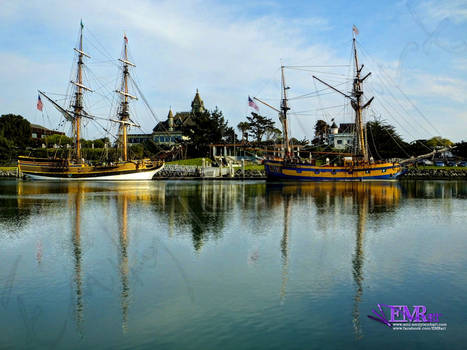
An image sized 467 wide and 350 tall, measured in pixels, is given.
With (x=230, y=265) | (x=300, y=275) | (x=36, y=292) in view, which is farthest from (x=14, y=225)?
(x=300, y=275)

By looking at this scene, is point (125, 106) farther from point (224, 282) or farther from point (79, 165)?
point (224, 282)

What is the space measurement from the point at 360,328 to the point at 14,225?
21.9 metres

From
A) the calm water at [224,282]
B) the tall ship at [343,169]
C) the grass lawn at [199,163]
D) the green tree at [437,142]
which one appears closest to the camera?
the calm water at [224,282]

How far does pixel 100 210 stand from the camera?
108 feet

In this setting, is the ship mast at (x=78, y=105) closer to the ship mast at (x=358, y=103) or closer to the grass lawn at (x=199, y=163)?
the grass lawn at (x=199, y=163)

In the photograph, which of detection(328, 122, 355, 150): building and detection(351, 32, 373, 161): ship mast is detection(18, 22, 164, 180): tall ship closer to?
detection(351, 32, 373, 161): ship mast

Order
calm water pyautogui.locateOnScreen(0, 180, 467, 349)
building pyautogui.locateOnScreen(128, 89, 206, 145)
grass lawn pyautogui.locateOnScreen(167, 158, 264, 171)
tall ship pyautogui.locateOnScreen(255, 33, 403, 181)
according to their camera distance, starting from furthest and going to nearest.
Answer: building pyautogui.locateOnScreen(128, 89, 206, 145), grass lawn pyautogui.locateOnScreen(167, 158, 264, 171), tall ship pyautogui.locateOnScreen(255, 33, 403, 181), calm water pyautogui.locateOnScreen(0, 180, 467, 349)

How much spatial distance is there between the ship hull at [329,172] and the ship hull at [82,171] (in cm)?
2852

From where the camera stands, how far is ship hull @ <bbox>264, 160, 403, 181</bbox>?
86125 millimetres

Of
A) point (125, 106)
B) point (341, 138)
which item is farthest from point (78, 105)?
point (341, 138)

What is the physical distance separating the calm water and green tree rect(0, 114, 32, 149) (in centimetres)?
12670

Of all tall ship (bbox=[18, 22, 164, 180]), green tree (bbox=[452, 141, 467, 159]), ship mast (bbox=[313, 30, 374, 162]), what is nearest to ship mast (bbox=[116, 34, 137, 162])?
tall ship (bbox=[18, 22, 164, 180])

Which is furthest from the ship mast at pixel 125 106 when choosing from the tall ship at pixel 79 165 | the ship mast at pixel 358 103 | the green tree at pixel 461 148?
the green tree at pixel 461 148

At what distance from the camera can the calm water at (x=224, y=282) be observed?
10.1 meters
